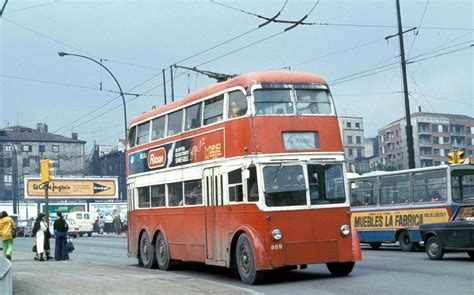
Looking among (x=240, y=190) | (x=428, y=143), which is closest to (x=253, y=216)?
(x=240, y=190)

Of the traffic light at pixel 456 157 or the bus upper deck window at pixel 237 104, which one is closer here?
the bus upper deck window at pixel 237 104

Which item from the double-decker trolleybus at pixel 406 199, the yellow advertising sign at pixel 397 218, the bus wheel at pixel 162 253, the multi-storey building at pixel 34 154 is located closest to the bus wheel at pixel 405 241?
the double-decker trolleybus at pixel 406 199

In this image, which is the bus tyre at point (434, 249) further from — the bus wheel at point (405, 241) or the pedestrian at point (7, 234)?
the pedestrian at point (7, 234)

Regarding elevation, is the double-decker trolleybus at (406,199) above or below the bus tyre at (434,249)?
above

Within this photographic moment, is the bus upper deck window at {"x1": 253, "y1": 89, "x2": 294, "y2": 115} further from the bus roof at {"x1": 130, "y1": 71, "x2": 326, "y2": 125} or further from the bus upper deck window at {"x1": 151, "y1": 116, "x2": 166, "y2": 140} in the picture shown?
the bus upper deck window at {"x1": 151, "y1": 116, "x2": 166, "y2": 140}

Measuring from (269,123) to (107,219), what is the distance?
58.5m

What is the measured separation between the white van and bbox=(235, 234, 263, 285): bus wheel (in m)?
47.0

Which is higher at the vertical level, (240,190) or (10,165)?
(10,165)

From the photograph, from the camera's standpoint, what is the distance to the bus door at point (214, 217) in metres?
15.9

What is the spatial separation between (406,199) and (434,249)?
575cm

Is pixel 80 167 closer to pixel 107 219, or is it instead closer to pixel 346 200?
pixel 107 219

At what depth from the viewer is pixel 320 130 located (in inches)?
599

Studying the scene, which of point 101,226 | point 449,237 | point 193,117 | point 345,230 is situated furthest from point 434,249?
point 101,226

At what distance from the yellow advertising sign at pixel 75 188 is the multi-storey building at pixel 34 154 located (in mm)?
32807
